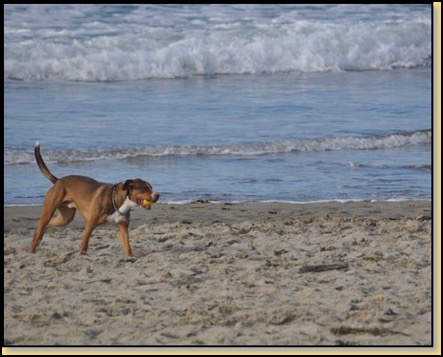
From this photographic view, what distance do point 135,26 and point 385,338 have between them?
13570 millimetres

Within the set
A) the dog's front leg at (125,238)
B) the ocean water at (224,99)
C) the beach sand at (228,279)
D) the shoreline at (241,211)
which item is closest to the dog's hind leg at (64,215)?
the beach sand at (228,279)

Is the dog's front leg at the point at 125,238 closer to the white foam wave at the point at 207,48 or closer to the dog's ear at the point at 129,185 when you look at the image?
the dog's ear at the point at 129,185

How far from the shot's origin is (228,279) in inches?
273

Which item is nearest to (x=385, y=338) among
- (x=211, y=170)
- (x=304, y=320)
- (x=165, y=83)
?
(x=304, y=320)

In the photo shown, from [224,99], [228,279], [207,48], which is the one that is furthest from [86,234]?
[207,48]

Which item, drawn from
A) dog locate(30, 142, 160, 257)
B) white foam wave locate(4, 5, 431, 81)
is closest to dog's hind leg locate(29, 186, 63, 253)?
dog locate(30, 142, 160, 257)

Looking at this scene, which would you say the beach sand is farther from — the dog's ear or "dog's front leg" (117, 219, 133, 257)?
the dog's ear

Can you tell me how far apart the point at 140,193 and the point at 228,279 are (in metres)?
0.77

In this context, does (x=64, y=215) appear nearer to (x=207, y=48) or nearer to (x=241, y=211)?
(x=241, y=211)

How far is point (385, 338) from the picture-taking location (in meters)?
5.73

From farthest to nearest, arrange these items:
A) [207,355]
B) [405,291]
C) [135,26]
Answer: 1. [135,26]
2. [405,291]
3. [207,355]

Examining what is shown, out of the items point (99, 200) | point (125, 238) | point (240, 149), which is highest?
point (99, 200)

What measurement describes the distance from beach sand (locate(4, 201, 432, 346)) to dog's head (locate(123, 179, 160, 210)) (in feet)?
1.45

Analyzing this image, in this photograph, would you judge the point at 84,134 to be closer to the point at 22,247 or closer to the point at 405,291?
the point at 22,247
